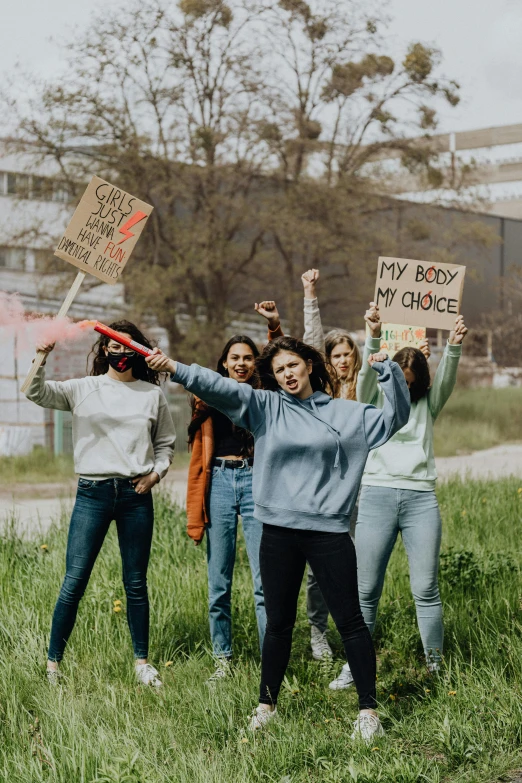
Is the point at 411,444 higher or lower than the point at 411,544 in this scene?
higher

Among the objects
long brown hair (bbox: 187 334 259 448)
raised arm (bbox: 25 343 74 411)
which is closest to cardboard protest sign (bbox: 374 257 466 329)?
long brown hair (bbox: 187 334 259 448)

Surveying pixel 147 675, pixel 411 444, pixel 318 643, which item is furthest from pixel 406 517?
pixel 147 675

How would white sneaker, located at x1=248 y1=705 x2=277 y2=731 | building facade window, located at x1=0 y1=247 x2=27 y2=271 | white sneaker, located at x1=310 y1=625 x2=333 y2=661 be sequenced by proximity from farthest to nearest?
1. building facade window, located at x1=0 y1=247 x2=27 y2=271
2. white sneaker, located at x1=310 y1=625 x2=333 y2=661
3. white sneaker, located at x1=248 y1=705 x2=277 y2=731

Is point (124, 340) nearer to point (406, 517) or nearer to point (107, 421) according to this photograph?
point (107, 421)

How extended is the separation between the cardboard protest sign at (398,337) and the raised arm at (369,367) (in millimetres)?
1033

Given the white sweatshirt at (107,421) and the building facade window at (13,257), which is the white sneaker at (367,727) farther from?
the building facade window at (13,257)

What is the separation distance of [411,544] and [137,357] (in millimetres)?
1643

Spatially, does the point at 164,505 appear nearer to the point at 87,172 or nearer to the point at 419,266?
the point at 419,266

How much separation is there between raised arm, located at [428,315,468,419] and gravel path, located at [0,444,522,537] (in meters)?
3.58

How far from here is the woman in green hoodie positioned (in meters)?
4.73

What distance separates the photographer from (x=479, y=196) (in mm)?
22641

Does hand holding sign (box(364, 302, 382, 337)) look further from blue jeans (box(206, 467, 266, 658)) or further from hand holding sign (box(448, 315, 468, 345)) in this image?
blue jeans (box(206, 467, 266, 658))

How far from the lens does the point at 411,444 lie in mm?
4855

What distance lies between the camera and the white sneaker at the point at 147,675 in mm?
4645
